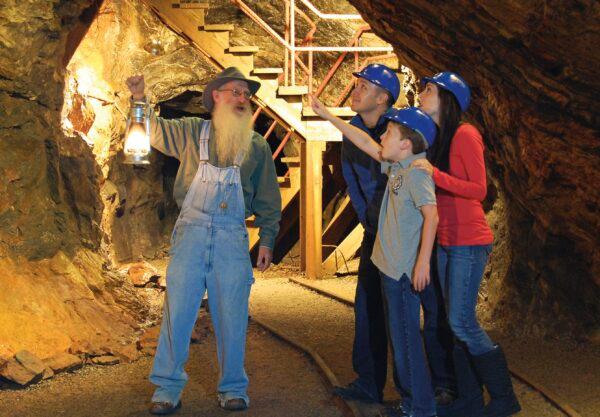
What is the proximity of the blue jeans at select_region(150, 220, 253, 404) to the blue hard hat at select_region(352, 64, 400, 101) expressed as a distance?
118 cm

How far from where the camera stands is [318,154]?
12.8 metres

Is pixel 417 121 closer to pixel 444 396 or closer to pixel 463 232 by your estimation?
pixel 463 232

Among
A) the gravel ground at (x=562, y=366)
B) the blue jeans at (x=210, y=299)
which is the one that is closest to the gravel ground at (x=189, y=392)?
the blue jeans at (x=210, y=299)

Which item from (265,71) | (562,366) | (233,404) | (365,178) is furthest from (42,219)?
(265,71)

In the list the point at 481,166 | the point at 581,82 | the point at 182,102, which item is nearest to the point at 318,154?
the point at 182,102

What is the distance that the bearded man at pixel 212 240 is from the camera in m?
4.86

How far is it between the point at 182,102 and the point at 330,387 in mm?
12210

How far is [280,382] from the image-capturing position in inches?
232

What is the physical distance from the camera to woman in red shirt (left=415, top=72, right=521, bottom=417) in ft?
14.7

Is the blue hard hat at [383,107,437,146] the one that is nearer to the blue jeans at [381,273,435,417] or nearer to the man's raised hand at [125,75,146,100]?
the blue jeans at [381,273,435,417]

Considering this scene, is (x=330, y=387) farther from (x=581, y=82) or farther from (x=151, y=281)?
(x=151, y=281)

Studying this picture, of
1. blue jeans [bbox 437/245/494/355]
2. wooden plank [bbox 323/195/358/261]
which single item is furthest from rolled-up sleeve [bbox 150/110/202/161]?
wooden plank [bbox 323/195/358/261]

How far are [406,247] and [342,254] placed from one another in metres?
9.06

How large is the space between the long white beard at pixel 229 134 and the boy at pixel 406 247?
72 cm
